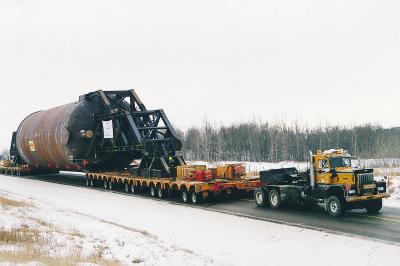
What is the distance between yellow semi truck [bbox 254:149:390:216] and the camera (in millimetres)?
14591

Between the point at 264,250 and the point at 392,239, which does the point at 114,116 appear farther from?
the point at 392,239

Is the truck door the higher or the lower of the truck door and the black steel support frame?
the lower

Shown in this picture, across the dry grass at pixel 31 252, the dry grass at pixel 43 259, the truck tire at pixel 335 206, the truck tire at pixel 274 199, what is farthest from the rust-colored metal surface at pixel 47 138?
the dry grass at pixel 43 259

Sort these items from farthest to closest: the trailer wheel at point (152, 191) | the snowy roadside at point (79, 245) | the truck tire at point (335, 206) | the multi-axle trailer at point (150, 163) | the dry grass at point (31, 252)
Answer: the trailer wheel at point (152, 191) → the multi-axle trailer at point (150, 163) → the truck tire at point (335, 206) → the snowy roadside at point (79, 245) → the dry grass at point (31, 252)

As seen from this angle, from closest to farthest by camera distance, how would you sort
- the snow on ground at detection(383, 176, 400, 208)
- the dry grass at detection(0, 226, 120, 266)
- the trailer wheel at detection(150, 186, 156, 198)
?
the dry grass at detection(0, 226, 120, 266), the snow on ground at detection(383, 176, 400, 208), the trailer wheel at detection(150, 186, 156, 198)

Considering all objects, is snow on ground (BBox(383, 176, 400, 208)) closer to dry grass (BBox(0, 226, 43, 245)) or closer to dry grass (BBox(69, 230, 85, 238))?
dry grass (BBox(69, 230, 85, 238))

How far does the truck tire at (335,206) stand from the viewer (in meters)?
14.5

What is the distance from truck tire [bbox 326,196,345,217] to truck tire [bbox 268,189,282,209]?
7.88ft

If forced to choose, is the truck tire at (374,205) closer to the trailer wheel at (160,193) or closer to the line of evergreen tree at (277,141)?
the trailer wheel at (160,193)

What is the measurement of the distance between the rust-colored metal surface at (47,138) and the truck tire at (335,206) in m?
19.4

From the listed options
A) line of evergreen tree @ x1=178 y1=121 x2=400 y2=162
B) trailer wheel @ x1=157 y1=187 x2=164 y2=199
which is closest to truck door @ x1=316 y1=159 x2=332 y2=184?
trailer wheel @ x1=157 y1=187 x2=164 y2=199

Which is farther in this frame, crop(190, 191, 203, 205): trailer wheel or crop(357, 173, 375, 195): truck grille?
A: crop(190, 191, 203, 205): trailer wheel

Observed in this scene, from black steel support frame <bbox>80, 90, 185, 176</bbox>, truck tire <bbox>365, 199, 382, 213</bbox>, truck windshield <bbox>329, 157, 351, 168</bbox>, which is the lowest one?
truck tire <bbox>365, 199, 382, 213</bbox>

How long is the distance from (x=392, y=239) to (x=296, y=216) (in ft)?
14.1
